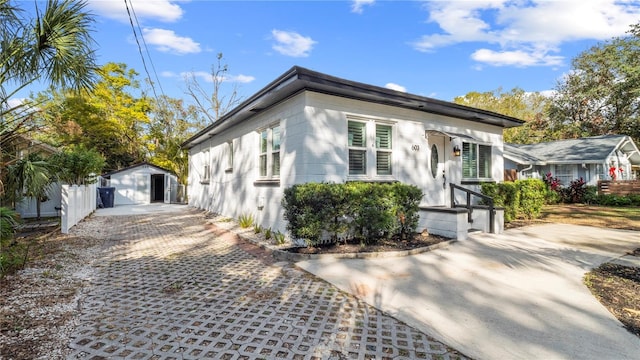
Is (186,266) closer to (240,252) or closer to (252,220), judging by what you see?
(240,252)

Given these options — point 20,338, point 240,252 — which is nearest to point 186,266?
point 240,252

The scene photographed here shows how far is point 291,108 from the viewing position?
6.95m

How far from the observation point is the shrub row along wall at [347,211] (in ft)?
18.1

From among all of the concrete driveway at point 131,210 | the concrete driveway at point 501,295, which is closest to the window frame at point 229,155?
the concrete driveway at point 131,210

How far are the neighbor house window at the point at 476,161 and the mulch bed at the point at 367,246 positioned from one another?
402 cm

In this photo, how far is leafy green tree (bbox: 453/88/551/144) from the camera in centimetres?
2950

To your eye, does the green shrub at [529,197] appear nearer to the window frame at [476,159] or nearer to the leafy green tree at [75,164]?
the window frame at [476,159]

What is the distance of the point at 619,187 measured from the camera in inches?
634

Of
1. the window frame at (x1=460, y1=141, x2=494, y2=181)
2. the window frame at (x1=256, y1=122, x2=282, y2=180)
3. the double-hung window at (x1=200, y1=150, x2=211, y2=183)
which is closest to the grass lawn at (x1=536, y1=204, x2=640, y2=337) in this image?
the window frame at (x1=460, y1=141, x2=494, y2=181)

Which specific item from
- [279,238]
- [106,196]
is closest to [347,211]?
[279,238]

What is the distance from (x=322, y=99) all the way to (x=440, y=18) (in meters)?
5.54

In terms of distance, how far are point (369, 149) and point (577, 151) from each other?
1920 cm

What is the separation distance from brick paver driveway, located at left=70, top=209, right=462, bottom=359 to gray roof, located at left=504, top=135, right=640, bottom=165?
18.3 m

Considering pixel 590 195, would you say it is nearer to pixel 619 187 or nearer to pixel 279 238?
pixel 619 187
